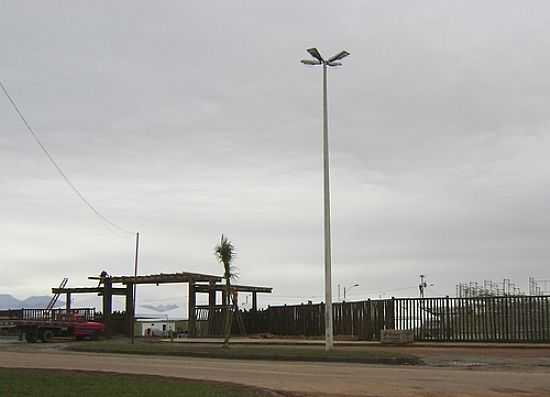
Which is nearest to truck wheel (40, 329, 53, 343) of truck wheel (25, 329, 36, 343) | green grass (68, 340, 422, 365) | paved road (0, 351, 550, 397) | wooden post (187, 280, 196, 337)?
truck wheel (25, 329, 36, 343)

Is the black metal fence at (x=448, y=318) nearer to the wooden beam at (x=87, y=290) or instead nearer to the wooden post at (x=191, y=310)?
the wooden post at (x=191, y=310)

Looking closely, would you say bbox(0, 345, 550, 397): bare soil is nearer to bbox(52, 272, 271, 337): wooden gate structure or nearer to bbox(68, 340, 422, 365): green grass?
bbox(68, 340, 422, 365): green grass

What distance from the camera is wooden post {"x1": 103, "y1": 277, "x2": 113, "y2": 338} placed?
2020 inches

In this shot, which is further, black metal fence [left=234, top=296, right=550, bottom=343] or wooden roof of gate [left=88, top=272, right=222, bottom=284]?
wooden roof of gate [left=88, top=272, right=222, bottom=284]

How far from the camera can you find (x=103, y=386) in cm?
1506

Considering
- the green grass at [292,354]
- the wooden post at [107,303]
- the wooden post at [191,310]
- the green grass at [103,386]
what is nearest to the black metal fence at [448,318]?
the green grass at [292,354]

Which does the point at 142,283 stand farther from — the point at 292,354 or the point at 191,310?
the point at 292,354

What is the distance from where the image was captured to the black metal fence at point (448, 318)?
1308 inches

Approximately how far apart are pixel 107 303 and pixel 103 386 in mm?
37664

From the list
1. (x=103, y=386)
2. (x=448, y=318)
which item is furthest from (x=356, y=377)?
(x=448, y=318)

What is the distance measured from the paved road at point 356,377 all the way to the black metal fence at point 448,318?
11847 mm

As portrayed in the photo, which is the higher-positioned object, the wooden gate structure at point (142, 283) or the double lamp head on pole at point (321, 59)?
the double lamp head on pole at point (321, 59)

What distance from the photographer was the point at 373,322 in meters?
38.1

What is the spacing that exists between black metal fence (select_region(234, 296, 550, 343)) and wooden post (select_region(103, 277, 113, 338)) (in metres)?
14.7
